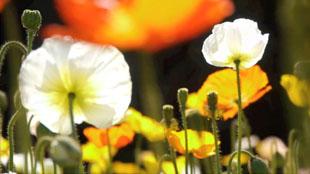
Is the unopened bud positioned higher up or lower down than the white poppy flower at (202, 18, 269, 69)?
lower down

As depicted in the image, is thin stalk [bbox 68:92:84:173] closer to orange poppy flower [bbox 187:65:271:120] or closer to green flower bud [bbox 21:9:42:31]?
green flower bud [bbox 21:9:42:31]

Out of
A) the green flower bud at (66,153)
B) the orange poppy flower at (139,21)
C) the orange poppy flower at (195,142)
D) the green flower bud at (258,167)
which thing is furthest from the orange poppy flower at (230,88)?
the green flower bud at (66,153)

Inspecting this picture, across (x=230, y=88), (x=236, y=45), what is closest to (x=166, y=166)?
(x=230, y=88)

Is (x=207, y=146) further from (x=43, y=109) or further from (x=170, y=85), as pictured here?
(x=170, y=85)

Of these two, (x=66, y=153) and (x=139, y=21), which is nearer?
(x=66, y=153)

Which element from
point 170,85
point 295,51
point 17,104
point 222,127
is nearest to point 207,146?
point 17,104

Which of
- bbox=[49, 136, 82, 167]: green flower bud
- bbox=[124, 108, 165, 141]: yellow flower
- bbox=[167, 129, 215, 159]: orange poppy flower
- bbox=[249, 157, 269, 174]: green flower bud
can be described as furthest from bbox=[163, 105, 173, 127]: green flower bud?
bbox=[49, 136, 82, 167]: green flower bud

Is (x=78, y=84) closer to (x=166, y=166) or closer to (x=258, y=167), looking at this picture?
(x=258, y=167)
